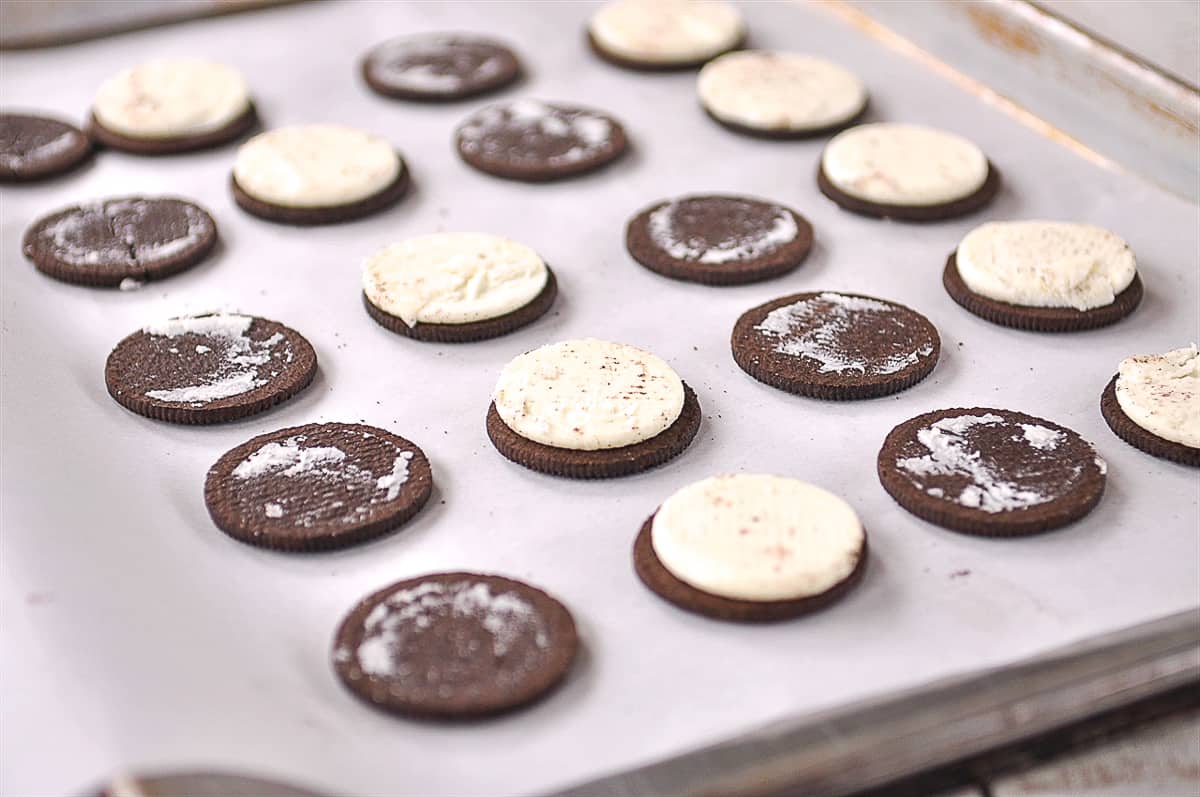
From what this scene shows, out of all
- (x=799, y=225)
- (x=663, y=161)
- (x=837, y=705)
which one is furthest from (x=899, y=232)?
(x=837, y=705)

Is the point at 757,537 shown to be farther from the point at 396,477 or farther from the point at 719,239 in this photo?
the point at 719,239

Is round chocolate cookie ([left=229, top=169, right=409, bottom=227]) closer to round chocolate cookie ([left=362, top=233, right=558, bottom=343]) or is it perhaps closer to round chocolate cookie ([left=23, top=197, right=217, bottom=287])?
round chocolate cookie ([left=23, top=197, right=217, bottom=287])

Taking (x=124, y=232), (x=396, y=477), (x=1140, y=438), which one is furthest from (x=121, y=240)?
(x=1140, y=438)

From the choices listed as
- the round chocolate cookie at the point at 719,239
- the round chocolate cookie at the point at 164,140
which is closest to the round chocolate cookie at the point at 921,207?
the round chocolate cookie at the point at 719,239

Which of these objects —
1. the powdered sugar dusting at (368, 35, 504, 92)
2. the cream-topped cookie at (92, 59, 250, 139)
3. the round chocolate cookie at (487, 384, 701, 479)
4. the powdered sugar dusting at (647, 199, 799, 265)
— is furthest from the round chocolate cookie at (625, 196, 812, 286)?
the cream-topped cookie at (92, 59, 250, 139)

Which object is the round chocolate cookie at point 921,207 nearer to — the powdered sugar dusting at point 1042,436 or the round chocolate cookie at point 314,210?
the powdered sugar dusting at point 1042,436

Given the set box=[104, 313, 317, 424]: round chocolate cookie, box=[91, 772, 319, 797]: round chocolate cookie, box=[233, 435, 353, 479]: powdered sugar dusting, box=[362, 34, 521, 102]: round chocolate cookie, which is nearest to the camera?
box=[91, 772, 319, 797]: round chocolate cookie

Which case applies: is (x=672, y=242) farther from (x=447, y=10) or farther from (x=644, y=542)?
(x=447, y=10)
